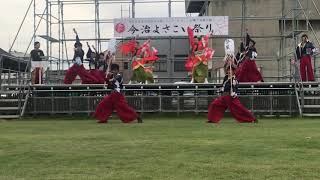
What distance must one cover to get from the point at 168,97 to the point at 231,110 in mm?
4210

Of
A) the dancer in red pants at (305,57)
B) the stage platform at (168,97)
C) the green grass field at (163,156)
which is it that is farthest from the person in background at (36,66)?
the green grass field at (163,156)

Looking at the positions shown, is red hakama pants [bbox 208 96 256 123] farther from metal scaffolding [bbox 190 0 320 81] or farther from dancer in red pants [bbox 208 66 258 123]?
metal scaffolding [bbox 190 0 320 81]

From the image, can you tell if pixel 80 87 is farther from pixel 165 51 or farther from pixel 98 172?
pixel 98 172

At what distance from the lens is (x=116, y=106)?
1748cm

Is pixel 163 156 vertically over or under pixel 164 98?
under

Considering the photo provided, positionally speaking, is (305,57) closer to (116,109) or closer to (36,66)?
(116,109)

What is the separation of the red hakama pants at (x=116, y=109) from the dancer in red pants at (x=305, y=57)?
23.3 feet

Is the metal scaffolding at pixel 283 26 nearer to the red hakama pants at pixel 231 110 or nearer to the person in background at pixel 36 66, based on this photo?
the red hakama pants at pixel 231 110

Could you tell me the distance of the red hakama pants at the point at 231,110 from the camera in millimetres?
16625

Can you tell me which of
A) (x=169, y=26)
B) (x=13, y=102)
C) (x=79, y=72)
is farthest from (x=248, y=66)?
(x=13, y=102)

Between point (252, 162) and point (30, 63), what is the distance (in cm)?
1633

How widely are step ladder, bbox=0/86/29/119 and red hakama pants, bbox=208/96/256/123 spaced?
7.30 meters

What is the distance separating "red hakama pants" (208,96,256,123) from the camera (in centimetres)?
1662

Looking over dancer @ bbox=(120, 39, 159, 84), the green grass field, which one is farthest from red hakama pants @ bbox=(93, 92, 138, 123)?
the green grass field
